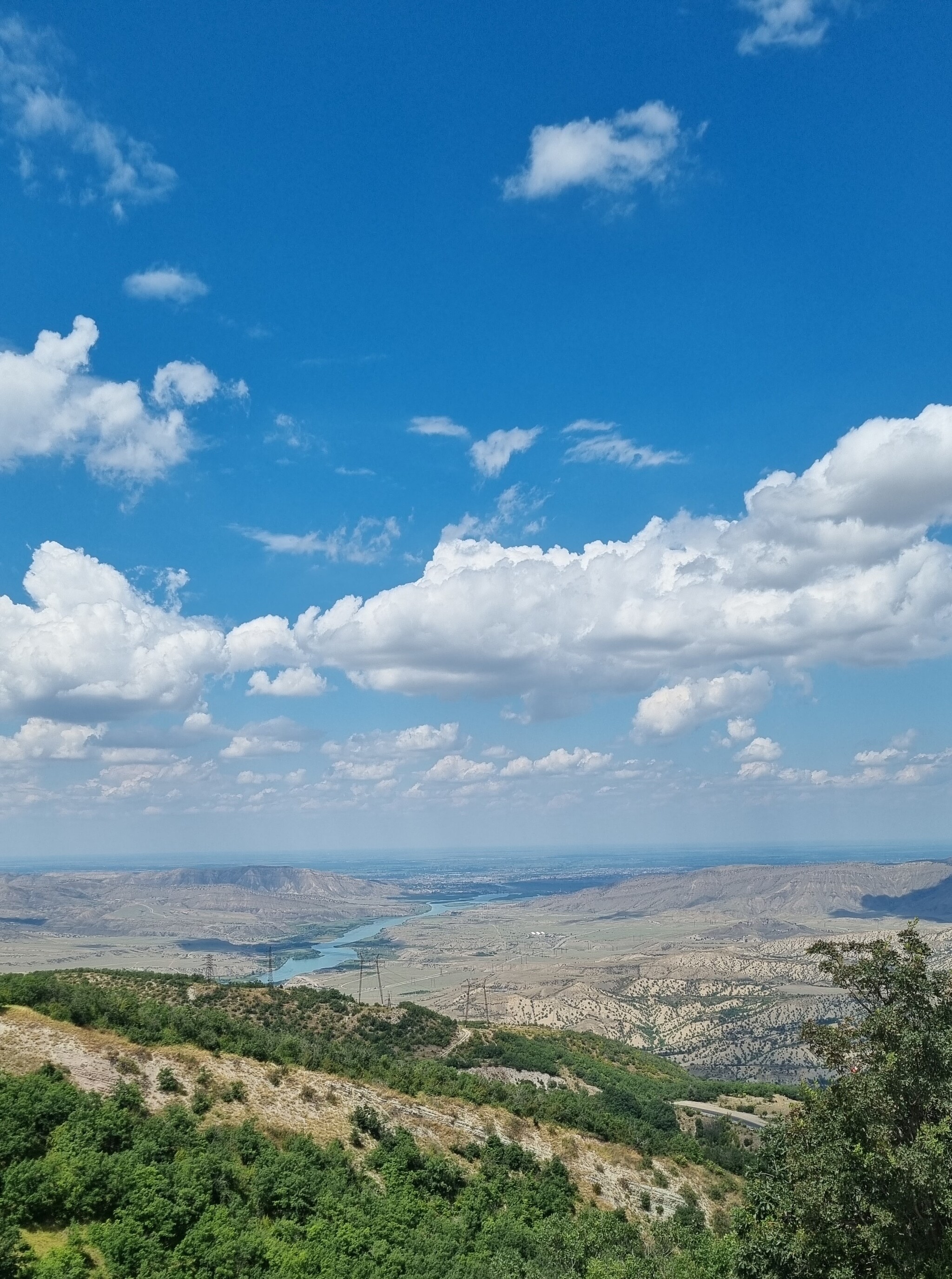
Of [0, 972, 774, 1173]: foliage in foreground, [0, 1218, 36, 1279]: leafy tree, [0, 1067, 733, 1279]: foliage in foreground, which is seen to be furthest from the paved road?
[0, 1218, 36, 1279]: leafy tree

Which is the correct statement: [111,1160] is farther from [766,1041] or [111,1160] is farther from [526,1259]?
[766,1041]

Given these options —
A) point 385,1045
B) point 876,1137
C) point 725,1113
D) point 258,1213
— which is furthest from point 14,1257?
point 725,1113

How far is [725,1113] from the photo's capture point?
74.9m

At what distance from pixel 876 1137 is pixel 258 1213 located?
839 inches

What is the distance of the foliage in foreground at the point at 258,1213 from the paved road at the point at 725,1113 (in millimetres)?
40452

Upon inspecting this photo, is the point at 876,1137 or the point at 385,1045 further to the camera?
the point at 385,1045

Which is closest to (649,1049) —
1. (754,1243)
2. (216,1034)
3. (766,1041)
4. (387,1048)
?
(766,1041)

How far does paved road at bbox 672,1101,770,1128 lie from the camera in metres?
70.9

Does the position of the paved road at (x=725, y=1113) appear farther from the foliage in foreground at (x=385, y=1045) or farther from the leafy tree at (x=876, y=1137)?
the leafy tree at (x=876, y=1137)

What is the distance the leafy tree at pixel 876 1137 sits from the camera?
18578 millimetres

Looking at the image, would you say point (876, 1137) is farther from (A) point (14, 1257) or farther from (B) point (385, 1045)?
(B) point (385, 1045)

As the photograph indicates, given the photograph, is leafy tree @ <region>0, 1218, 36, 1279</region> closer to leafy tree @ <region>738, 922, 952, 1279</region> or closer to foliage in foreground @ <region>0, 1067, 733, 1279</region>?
foliage in foreground @ <region>0, 1067, 733, 1279</region>

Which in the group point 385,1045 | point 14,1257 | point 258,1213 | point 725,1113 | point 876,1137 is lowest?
point 725,1113

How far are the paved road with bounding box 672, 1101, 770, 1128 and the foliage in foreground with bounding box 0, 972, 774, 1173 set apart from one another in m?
2.12
